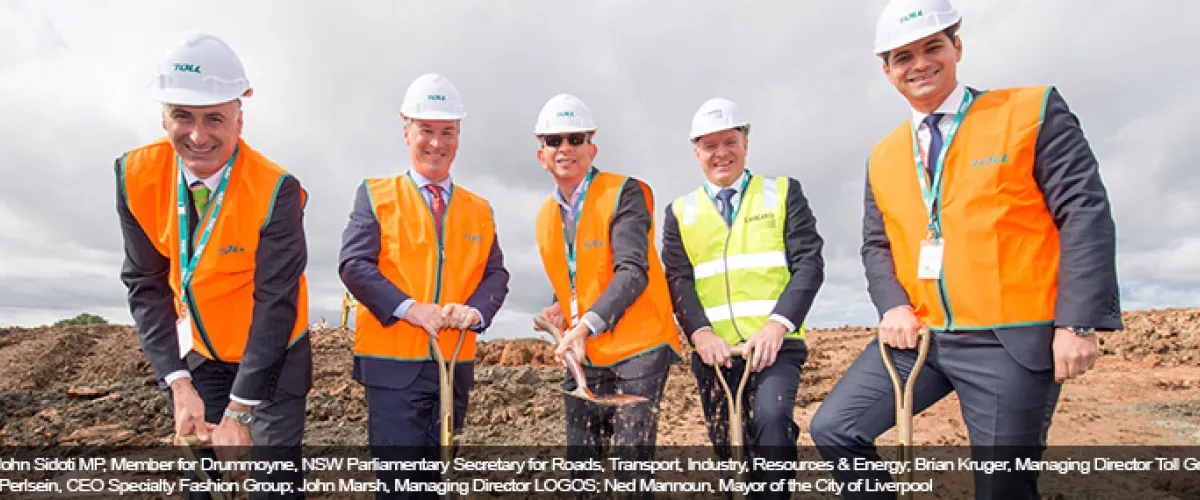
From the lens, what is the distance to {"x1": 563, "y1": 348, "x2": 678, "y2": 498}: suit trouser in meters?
3.85

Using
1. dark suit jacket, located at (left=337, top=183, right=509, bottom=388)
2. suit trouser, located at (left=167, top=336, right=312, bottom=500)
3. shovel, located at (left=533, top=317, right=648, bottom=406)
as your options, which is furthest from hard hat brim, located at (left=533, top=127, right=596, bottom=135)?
suit trouser, located at (left=167, top=336, right=312, bottom=500)

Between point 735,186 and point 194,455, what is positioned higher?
point 735,186

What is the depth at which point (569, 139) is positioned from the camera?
14.0ft

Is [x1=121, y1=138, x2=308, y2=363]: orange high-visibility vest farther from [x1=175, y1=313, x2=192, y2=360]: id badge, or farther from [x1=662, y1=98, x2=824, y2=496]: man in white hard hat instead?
[x1=662, y1=98, x2=824, y2=496]: man in white hard hat

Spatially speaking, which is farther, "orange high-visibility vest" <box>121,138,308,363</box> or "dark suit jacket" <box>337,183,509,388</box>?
"dark suit jacket" <box>337,183,509,388</box>

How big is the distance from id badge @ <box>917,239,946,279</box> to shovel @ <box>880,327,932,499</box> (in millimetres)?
285

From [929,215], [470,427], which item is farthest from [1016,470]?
[470,427]

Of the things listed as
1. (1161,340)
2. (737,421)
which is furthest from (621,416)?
(1161,340)

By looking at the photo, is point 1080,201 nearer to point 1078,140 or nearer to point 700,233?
point 1078,140

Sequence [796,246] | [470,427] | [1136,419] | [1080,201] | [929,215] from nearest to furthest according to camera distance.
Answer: [1080,201] < [929,215] < [796,246] < [470,427] < [1136,419]

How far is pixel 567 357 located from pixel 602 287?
0.53 m

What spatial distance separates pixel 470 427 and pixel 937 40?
7066 mm

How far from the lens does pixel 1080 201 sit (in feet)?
9.58

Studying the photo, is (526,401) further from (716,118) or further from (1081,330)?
(1081,330)
